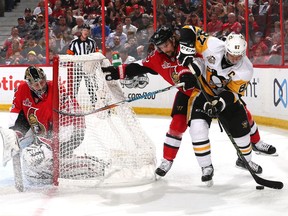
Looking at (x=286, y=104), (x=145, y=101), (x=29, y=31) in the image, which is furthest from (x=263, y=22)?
(x=29, y=31)

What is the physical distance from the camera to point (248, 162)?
461cm

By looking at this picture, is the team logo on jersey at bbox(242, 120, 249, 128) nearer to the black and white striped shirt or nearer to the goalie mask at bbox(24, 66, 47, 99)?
the goalie mask at bbox(24, 66, 47, 99)

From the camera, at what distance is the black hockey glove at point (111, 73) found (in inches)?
179

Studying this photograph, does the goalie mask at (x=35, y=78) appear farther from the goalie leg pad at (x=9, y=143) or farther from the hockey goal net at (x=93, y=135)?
the goalie leg pad at (x=9, y=143)

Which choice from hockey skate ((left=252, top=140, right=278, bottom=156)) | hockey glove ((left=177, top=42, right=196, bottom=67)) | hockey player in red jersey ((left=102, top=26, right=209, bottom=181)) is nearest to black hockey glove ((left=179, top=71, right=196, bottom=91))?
hockey player in red jersey ((left=102, top=26, right=209, bottom=181))

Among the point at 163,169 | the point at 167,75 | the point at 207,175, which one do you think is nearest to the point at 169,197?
the point at 207,175

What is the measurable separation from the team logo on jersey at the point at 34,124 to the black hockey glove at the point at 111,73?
0.48 metres

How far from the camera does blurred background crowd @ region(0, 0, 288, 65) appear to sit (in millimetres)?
7749

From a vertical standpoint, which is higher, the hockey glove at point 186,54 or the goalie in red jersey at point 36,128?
the hockey glove at point 186,54

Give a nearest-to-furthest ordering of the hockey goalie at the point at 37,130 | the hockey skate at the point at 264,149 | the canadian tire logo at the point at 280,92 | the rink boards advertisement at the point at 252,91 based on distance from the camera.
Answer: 1. the hockey goalie at the point at 37,130
2. the hockey skate at the point at 264,149
3. the canadian tire logo at the point at 280,92
4. the rink boards advertisement at the point at 252,91

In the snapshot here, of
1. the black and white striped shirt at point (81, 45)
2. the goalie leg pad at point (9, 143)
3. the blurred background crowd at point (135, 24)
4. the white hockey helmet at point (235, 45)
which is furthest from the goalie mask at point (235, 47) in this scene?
the black and white striped shirt at point (81, 45)

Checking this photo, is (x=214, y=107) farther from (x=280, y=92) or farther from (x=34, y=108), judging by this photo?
(x=280, y=92)

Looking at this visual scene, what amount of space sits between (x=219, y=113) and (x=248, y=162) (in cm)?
44

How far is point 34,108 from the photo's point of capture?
4441mm
